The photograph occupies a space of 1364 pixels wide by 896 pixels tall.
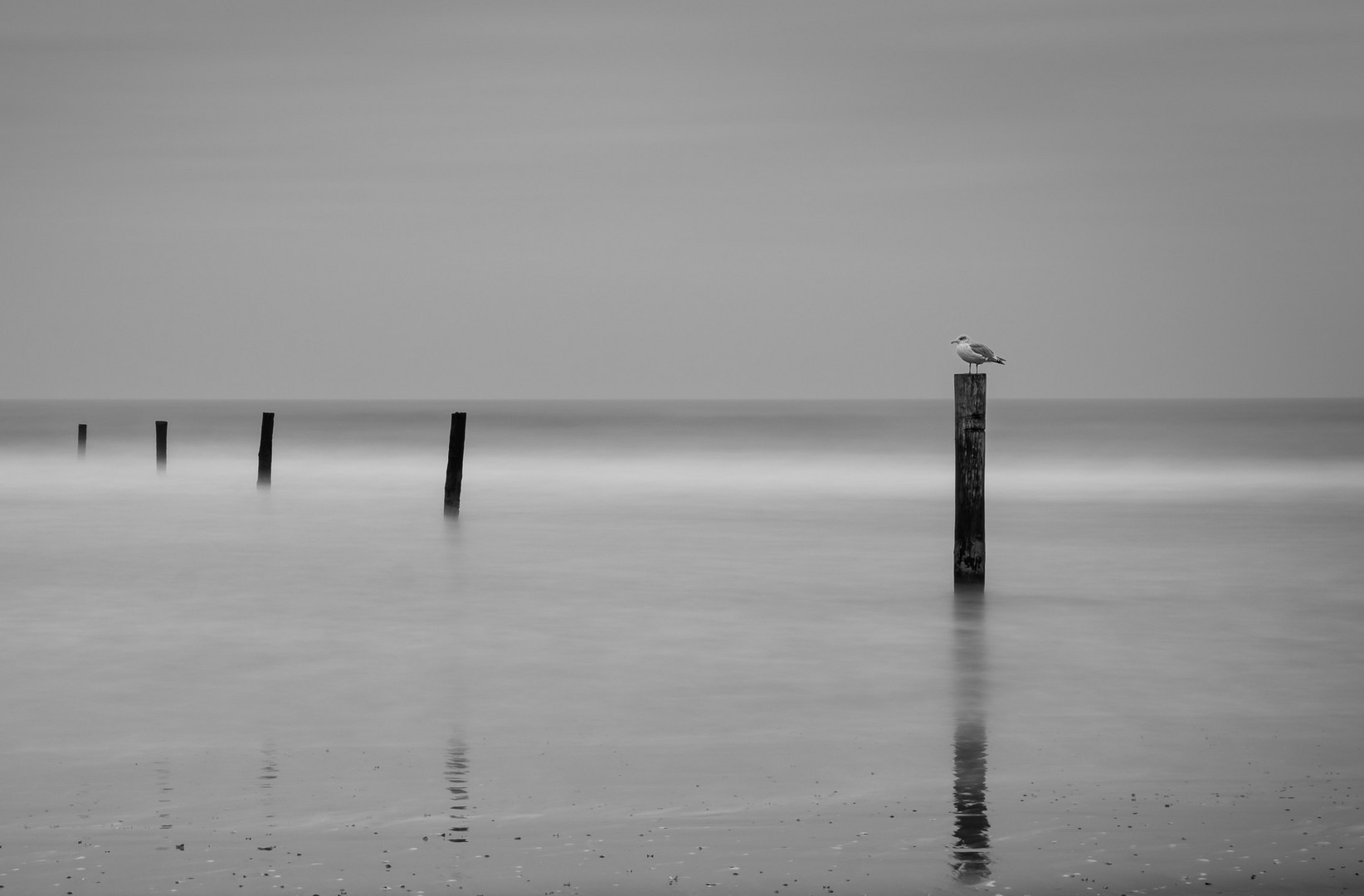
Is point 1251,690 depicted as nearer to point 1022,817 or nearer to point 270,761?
point 1022,817

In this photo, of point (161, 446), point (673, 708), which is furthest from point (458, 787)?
point (161, 446)

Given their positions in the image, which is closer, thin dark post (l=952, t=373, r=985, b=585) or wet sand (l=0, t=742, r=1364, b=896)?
wet sand (l=0, t=742, r=1364, b=896)

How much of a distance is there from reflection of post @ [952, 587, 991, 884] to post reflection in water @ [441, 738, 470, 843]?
1.76 metres

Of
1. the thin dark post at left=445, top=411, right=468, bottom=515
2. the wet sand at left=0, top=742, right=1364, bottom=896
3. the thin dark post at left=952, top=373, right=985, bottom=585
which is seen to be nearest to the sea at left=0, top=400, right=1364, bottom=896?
the wet sand at left=0, top=742, right=1364, bottom=896

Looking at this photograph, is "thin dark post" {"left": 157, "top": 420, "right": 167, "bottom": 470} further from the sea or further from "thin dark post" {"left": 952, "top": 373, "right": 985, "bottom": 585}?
"thin dark post" {"left": 952, "top": 373, "right": 985, "bottom": 585}

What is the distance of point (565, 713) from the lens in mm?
8312

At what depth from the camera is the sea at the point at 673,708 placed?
540 cm

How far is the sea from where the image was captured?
540cm

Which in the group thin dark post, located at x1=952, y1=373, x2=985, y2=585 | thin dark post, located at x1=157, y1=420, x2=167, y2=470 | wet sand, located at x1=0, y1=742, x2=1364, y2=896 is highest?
thin dark post, located at x1=157, y1=420, x2=167, y2=470

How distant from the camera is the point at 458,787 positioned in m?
6.45

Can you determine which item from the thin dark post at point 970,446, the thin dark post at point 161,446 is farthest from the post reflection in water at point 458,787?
the thin dark post at point 161,446

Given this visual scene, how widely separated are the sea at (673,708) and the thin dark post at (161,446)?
44.8 feet

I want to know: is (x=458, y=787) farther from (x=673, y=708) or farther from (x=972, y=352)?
(x=972, y=352)

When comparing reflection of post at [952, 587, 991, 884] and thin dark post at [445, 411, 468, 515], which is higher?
thin dark post at [445, 411, 468, 515]
